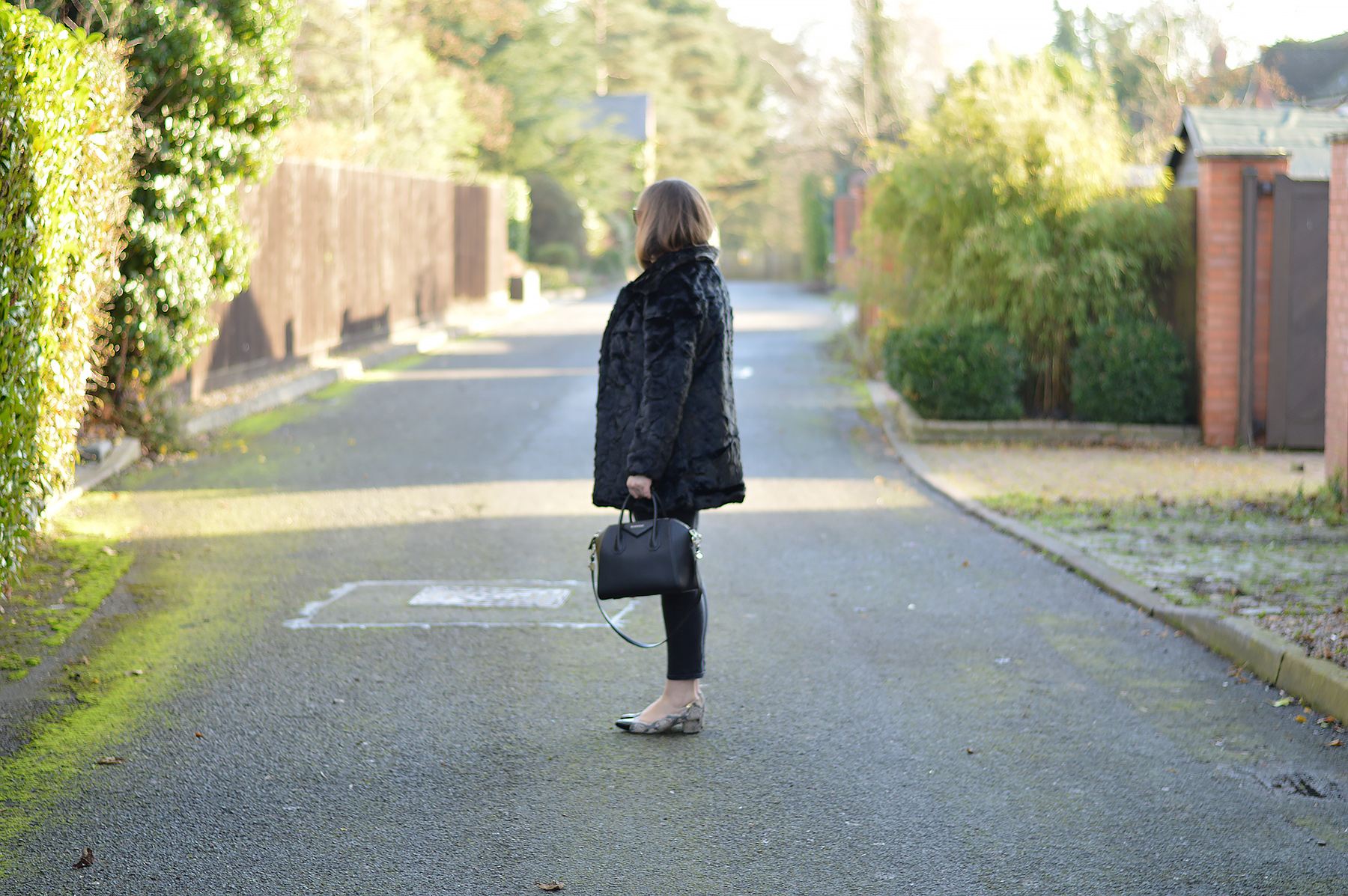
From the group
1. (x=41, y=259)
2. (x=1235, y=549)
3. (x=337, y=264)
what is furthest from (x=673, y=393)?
(x=337, y=264)

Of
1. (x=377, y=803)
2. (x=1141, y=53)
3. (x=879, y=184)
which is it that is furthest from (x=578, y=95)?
(x=377, y=803)

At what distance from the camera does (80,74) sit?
6324 millimetres

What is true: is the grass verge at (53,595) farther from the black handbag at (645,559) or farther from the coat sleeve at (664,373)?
the coat sleeve at (664,373)

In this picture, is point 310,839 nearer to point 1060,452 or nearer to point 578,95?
point 1060,452

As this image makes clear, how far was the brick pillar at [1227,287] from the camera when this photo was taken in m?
11.8

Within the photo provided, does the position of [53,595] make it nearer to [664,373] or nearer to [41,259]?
[41,259]

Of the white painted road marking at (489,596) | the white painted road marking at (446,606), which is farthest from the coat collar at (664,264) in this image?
the white painted road marking at (489,596)

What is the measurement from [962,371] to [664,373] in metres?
8.16

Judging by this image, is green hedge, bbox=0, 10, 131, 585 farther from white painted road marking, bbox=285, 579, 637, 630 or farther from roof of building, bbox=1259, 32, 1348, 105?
roof of building, bbox=1259, 32, 1348, 105

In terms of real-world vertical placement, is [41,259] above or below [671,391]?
above

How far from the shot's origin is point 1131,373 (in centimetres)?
1223

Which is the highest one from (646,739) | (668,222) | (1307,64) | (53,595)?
(1307,64)

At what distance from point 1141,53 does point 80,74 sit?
3568cm

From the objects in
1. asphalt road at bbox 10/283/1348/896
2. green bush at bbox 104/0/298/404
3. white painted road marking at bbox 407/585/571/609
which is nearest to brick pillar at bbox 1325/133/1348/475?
asphalt road at bbox 10/283/1348/896
